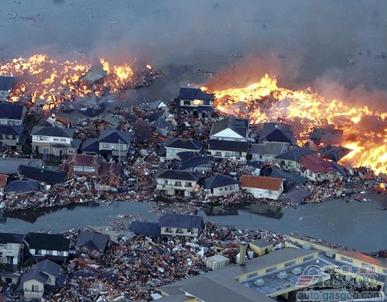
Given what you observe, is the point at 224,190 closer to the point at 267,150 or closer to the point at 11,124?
the point at 267,150

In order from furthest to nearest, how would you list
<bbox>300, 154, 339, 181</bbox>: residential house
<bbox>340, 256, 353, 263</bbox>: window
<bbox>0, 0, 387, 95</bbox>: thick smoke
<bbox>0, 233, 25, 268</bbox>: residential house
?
<bbox>0, 0, 387, 95</bbox>: thick smoke, <bbox>300, 154, 339, 181</bbox>: residential house, <bbox>0, 233, 25, 268</bbox>: residential house, <bbox>340, 256, 353, 263</bbox>: window

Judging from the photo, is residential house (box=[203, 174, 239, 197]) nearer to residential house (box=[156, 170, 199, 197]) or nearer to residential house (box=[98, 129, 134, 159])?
residential house (box=[156, 170, 199, 197])

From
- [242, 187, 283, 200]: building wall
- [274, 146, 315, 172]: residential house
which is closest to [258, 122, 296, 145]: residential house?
[274, 146, 315, 172]: residential house

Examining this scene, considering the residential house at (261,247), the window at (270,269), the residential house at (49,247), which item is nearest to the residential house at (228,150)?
the residential house at (261,247)

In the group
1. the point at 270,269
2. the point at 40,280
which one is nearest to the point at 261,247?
the point at 270,269

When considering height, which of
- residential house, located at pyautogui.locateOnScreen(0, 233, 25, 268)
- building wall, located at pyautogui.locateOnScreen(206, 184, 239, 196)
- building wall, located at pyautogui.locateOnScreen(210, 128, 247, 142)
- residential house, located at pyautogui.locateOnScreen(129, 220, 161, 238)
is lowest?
residential house, located at pyautogui.locateOnScreen(0, 233, 25, 268)

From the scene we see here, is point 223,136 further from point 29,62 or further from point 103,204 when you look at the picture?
point 29,62
